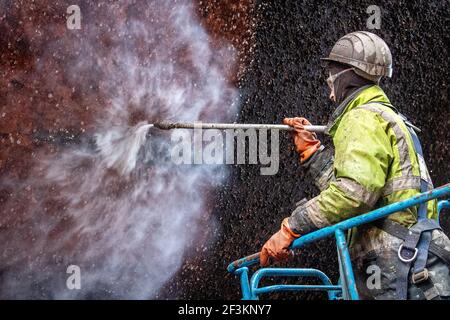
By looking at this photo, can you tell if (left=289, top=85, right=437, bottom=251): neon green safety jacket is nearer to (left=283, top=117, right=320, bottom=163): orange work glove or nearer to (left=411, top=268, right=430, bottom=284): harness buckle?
(left=411, top=268, right=430, bottom=284): harness buckle

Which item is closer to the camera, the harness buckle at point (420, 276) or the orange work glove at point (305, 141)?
the harness buckle at point (420, 276)

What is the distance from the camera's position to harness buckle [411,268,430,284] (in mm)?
3869

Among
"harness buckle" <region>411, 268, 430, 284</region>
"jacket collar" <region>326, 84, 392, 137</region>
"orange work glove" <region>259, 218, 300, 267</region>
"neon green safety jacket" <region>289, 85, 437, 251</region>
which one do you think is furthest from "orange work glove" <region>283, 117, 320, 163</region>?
"harness buckle" <region>411, 268, 430, 284</region>

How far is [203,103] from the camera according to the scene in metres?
5.61

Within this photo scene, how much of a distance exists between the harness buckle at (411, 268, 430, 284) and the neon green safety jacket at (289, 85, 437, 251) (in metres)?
0.23

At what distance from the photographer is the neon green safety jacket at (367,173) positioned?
3.87 metres

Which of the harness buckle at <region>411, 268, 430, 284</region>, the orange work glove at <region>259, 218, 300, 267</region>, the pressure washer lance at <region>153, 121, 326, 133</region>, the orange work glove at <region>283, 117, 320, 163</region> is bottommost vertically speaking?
the harness buckle at <region>411, 268, 430, 284</region>

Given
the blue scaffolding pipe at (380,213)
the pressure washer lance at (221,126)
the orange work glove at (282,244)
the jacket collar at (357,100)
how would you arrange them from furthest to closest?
the pressure washer lance at (221,126), the jacket collar at (357,100), the orange work glove at (282,244), the blue scaffolding pipe at (380,213)

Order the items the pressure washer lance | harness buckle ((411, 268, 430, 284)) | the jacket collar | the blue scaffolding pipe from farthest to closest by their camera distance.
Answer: the pressure washer lance, the jacket collar, harness buckle ((411, 268, 430, 284)), the blue scaffolding pipe

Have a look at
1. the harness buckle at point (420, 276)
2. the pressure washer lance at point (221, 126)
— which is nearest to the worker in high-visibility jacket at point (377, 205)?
the harness buckle at point (420, 276)

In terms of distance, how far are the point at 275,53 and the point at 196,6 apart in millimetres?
684

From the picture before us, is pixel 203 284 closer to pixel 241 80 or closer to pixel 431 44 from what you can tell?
pixel 241 80

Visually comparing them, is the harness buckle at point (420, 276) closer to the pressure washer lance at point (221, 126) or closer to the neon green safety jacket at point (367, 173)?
the neon green safety jacket at point (367, 173)

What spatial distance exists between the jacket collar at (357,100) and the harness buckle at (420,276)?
83cm
